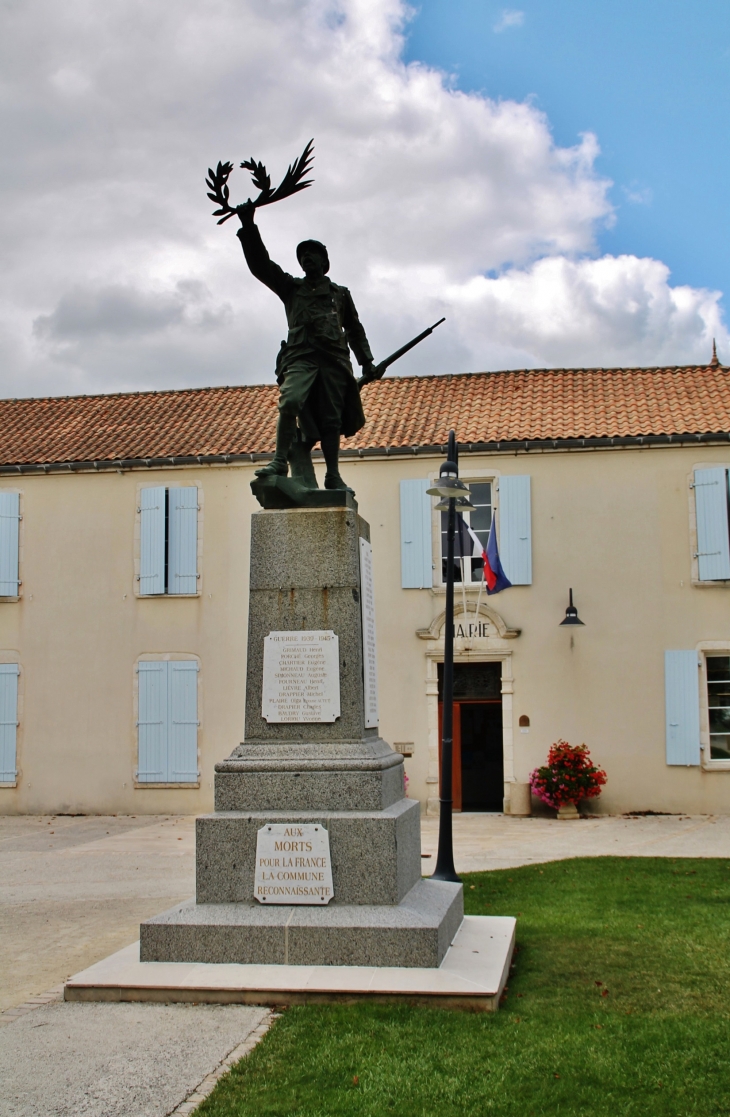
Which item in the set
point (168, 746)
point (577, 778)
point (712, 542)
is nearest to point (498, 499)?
point (712, 542)

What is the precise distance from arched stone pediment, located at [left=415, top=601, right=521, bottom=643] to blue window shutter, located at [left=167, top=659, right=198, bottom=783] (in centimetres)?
Result: 375

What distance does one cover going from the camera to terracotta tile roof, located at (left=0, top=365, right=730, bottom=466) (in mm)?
17469

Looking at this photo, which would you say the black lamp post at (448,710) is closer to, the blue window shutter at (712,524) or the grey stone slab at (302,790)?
the grey stone slab at (302,790)

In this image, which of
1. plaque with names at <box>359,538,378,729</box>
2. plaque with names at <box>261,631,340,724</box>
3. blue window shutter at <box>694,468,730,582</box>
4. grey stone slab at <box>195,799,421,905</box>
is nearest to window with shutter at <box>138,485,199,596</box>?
blue window shutter at <box>694,468,730,582</box>

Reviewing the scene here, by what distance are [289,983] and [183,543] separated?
12949 millimetres

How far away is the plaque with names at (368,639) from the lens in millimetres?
6410

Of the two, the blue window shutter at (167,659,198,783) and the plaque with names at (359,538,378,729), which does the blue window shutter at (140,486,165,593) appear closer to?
the blue window shutter at (167,659,198,783)

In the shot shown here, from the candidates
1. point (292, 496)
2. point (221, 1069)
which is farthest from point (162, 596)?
point (221, 1069)

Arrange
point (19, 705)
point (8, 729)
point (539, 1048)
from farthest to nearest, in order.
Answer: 1. point (19, 705)
2. point (8, 729)
3. point (539, 1048)

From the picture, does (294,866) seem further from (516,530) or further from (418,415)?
(418,415)

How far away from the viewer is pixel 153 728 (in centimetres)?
1730

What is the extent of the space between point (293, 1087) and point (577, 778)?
12.4 meters

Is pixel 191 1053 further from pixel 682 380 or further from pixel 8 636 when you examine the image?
pixel 682 380

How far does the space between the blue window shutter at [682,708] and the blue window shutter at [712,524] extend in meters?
1.33
